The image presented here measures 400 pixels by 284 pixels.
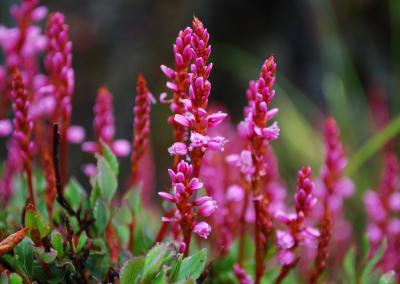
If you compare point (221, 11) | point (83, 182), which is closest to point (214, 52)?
point (221, 11)

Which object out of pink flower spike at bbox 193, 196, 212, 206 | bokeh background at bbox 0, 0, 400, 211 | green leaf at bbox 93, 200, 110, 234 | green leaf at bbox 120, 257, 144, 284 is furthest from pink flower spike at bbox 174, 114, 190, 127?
bokeh background at bbox 0, 0, 400, 211

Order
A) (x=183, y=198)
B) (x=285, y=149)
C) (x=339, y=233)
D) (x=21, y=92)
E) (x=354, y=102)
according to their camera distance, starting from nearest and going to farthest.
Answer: (x=183, y=198), (x=21, y=92), (x=339, y=233), (x=285, y=149), (x=354, y=102)

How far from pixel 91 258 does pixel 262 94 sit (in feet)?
1.61

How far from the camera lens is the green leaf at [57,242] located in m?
1.17

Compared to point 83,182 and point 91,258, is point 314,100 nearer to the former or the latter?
point 83,182

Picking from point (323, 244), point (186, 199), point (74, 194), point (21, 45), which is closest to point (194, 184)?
point (186, 199)

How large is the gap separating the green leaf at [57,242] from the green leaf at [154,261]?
7.3 inches

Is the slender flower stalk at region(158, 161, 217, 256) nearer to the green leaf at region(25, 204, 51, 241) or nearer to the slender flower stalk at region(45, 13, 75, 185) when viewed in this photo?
the green leaf at region(25, 204, 51, 241)

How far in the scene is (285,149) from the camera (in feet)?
13.4

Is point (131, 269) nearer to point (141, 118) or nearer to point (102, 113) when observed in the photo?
point (141, 118)

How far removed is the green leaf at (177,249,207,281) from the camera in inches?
45.3

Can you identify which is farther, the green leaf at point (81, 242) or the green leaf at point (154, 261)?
the green leaf at point (81, 242)

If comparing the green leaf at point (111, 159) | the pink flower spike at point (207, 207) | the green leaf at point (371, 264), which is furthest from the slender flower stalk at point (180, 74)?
the green leaf at point (371, 264)

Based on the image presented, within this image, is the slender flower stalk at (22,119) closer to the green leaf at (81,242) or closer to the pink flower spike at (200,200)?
the green leaf at (81,242)
